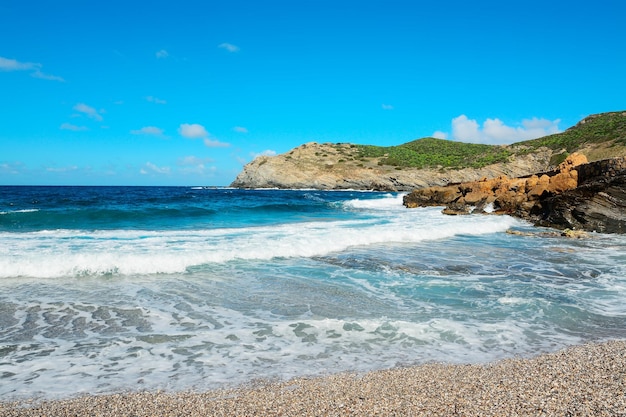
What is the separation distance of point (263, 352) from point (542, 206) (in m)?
21.9

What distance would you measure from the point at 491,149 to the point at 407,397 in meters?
104

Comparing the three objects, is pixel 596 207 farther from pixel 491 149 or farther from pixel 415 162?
pixel 491 149

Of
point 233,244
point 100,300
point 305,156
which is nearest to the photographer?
point 100,300

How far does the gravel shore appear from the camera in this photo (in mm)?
3652

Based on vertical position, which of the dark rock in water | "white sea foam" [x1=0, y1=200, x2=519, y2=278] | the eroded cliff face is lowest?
"white sea foam" [x1=0, y1=200, x2=519, y2=278]

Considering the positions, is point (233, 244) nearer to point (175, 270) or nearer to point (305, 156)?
point (175, 270)

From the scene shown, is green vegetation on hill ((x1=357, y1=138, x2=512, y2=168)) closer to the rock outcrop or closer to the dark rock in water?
the rock outcrop

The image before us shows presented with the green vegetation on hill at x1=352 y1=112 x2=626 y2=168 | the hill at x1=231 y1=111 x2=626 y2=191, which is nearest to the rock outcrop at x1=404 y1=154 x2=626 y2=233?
the green vegetation on hill at x1=352 y1=112 x2=626 y2=168

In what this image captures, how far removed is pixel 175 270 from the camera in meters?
10.8

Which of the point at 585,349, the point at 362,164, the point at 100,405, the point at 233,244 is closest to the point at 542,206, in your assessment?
the point at 233,244

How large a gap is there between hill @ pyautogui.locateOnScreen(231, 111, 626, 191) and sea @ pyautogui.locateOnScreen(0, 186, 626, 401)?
59.6 meters

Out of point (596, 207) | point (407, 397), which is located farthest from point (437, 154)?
point (407, 397)

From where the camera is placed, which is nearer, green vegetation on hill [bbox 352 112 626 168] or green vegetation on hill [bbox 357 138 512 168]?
green vegetation on hill [bbox 352 112 626 168]

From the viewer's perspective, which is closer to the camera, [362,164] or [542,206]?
[542,206]
